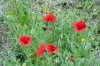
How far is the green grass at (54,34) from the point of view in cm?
266

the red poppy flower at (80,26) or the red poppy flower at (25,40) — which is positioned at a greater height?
the red poppy flower at (80,26)

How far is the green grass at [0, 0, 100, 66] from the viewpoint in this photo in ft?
8.71

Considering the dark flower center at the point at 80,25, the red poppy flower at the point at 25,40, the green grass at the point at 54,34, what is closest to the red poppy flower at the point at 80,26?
the dark flower center at the point at 80,25

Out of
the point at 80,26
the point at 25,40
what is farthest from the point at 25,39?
the point at 80,26

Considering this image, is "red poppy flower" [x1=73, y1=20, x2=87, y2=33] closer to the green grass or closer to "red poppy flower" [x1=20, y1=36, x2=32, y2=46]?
the green grass

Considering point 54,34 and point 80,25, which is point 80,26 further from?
point 54,34

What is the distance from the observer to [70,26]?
3041 millimetres

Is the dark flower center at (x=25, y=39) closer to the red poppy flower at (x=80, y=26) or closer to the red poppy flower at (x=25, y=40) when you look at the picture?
the red poppy flower at (x=25, y=40)

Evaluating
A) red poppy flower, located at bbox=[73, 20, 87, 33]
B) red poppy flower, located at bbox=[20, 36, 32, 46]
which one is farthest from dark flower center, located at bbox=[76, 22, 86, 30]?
red poppy flower, located at bbox=[20, 36, 32, 46]

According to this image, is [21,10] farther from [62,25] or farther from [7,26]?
[62,25]

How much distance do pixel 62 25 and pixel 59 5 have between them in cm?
76

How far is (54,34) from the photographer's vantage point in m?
2.97

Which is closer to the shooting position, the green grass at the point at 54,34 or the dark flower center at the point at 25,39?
the dark flower center at the point at 25,39

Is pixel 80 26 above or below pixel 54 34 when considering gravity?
above
